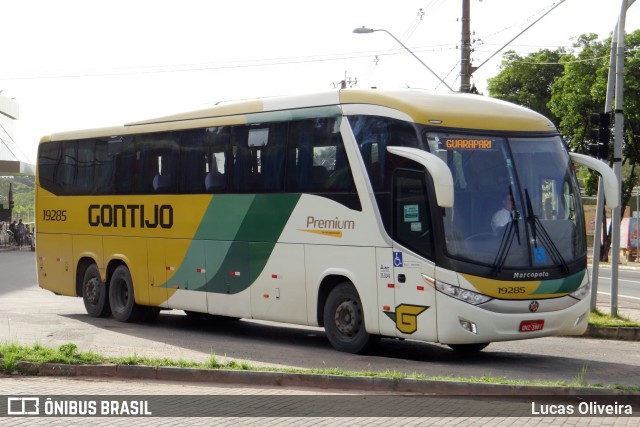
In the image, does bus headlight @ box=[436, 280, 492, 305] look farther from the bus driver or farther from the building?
the building

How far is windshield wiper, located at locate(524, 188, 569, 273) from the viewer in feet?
46.5

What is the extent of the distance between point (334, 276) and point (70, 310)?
9.33 metres

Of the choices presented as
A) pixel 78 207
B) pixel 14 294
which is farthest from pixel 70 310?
pixel 14 294

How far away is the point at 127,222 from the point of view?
66.0 ft

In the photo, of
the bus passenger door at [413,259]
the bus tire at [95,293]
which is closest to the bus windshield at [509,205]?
the bus passenger door at [413,259]

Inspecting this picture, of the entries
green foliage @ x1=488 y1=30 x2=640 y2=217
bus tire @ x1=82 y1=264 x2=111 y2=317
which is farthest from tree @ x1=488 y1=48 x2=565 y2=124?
bus tire @ x1=82 y1=264 x2=111 y2=317

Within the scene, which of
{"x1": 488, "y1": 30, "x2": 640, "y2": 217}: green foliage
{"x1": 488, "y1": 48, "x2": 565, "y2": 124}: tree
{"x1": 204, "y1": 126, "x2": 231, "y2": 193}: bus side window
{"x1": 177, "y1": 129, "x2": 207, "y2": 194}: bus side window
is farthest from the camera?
{"x1": 488, "y1": 48, "x2": 565, "y2": 124}: tree

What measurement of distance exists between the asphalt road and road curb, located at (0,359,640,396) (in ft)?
4.36

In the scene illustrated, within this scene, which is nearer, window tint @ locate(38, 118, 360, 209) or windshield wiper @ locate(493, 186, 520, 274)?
windshield wiper @ locate(493, 186, 520, 274)

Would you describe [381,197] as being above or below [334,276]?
above

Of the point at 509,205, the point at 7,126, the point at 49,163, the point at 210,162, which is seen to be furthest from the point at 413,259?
the point at 7,126

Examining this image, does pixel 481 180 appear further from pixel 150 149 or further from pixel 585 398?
pixel 150 149

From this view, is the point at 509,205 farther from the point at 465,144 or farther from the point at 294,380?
the point at 294,380

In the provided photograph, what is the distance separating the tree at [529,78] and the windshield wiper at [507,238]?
4226cm
